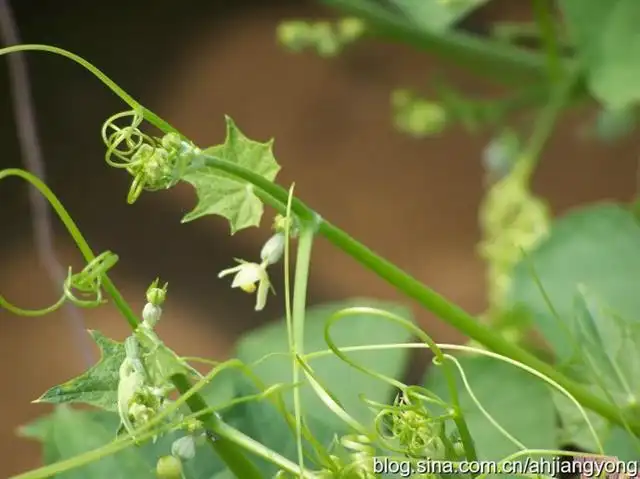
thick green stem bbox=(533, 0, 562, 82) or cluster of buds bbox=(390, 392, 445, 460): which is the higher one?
thick green stem bbox=(533, 0, 562, 82)

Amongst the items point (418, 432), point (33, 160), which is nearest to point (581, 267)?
point (418, 432)

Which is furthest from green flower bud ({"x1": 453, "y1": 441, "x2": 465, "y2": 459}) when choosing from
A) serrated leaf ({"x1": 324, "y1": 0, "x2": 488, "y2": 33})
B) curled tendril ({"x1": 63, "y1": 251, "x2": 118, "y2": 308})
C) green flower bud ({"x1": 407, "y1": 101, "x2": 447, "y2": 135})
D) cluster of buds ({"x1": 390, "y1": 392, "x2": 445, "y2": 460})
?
green flower bud ({"x1": 407, "y1": 101, "x2": 447, "y2": 135})

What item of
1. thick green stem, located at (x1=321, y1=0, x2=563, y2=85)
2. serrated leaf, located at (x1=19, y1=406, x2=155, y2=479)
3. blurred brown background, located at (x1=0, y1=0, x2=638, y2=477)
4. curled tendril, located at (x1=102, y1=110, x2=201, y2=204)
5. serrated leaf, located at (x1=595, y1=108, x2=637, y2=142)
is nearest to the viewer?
curled tendril, located at (x1=102, y1=110, x2=201, y2=204)

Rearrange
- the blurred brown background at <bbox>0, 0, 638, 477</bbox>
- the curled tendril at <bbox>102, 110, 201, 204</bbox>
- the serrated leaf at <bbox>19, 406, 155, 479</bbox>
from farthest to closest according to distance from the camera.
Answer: the blurred brown background at <bbox>0, 0, 638, 477</bbox> → the serrated leaf at <bbox>19, 406, 155, 479</bbox> → the curled tendril at <bbox>102, 110, 201, 204</bbox>

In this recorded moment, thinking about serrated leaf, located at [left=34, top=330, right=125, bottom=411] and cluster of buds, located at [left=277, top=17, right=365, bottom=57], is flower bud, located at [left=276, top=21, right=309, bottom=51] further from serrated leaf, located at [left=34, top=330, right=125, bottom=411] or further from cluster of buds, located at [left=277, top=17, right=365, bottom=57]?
serrated leaf, located at [left=34, top=330, right=125, bottom=411]

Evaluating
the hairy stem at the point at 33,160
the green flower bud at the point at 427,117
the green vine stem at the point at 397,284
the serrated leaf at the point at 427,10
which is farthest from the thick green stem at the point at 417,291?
the hairy stem at the point at 33,160

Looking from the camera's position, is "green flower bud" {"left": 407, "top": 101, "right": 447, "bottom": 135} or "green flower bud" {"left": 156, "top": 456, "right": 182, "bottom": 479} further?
"green flower bud" {"left": 407, "top": 101, "right": 447, "bottom": 135}

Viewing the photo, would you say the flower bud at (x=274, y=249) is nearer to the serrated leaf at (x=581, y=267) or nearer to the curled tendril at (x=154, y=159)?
the curled tendril at (x=154, y=159)

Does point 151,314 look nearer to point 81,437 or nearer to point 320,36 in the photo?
point 81,437

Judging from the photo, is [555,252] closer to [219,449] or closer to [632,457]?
[632,457]
